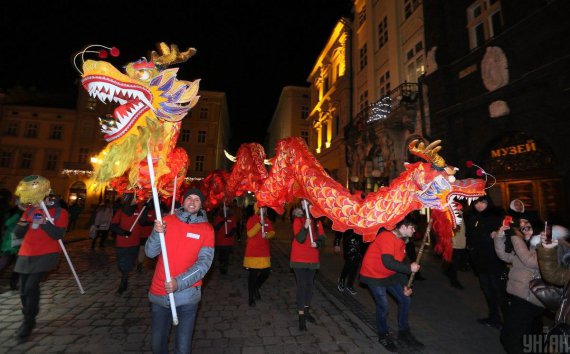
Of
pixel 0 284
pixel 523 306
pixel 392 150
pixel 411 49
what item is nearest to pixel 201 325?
pixel 523 306

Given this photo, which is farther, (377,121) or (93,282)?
(377,121)

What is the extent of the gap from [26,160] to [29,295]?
38.8m

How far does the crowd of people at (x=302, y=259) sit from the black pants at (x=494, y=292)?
2 centimetres

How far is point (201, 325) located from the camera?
14.9 ft

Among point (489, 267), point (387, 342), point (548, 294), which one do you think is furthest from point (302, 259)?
point (489, 267)

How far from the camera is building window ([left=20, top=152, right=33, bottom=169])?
32594 millimetres

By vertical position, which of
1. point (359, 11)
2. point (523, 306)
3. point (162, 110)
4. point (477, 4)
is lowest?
point (523, 306)

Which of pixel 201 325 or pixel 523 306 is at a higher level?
pixel 523 306

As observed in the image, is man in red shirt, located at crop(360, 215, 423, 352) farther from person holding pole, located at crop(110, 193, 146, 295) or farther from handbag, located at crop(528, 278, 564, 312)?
person holding pole, located at crop(110, 193, 146, 295)

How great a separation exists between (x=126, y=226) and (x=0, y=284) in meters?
3.30

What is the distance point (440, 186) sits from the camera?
3250 millimetres

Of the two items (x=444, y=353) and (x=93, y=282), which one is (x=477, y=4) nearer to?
(x=444, y=353)

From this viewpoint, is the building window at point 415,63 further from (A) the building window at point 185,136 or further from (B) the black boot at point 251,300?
(A) the building window at point 185,136

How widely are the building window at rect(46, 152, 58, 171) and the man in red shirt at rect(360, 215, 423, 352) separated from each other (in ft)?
132
